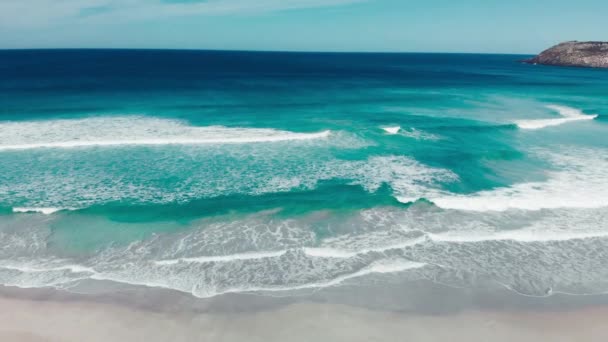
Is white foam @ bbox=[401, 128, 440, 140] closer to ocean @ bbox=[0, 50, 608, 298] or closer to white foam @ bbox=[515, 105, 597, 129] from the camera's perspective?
ocean @ bbox=[0, 50, 608, 298]

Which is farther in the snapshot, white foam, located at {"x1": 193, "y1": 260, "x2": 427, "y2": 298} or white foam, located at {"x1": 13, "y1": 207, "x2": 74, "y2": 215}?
white foam, located at {"x1": 13, "y1": 207, "x2": 74, "y2": 215}

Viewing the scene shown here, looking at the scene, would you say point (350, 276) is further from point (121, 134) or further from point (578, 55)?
point (578, 55)

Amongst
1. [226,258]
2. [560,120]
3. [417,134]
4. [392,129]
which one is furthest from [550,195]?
[560,120]

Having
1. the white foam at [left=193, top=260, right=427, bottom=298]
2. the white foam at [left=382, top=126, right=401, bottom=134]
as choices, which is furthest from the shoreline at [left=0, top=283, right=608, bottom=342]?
the white foam at [left=382, top=126, right=401, bottom=134]

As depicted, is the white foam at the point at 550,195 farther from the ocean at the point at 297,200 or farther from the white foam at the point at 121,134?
the white foam at the point at 121,134

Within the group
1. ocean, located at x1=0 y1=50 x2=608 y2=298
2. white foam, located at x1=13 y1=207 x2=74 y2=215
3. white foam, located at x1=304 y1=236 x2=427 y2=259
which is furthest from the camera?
white foam, located at x1=13 y1=207 x2=74 y2=215

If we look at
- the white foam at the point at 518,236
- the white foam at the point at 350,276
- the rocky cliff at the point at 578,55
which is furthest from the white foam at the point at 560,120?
the rocky cliff at the point at 578,55

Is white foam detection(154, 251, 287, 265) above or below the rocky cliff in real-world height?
below
